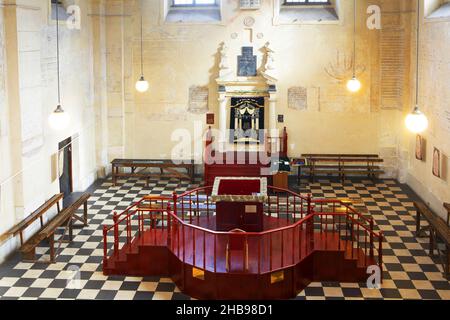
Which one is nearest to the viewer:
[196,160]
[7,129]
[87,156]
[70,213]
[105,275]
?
[105,275]

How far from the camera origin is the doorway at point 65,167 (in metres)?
14.4

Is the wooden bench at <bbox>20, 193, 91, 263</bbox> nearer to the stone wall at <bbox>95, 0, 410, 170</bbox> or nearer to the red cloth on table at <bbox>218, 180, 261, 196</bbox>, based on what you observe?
the red cloth on table at <bbox>218, 180, 261, 196</bbox>

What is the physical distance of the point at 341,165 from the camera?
17234 mm

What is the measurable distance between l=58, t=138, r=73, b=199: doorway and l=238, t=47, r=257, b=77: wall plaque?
4928mm

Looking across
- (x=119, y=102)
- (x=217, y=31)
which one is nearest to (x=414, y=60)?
(x=217, y=31)

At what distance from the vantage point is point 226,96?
17.0 m

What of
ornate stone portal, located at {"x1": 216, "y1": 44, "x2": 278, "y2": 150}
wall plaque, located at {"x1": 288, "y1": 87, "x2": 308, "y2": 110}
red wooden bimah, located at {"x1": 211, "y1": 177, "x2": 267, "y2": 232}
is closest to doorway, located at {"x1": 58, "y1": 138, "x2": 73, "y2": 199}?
ornate stone portal, located at {"x1": 216, "y1": 44, "x2": 278, "y2": 150}

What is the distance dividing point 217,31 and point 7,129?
23.6 feet

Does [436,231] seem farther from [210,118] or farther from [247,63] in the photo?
[210,118]

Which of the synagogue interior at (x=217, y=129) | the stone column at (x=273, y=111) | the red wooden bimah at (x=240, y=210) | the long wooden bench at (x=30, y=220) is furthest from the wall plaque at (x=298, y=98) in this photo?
the long wooden bench at (x=30, y=220)

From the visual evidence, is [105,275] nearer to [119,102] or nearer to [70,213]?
[70,213]

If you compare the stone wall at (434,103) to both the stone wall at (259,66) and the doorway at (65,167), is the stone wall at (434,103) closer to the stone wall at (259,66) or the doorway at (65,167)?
the stone wall at (259,66)

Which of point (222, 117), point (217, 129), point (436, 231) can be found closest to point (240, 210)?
point (436, 231)

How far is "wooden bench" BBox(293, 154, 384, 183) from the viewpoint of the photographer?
16750 millimetres
